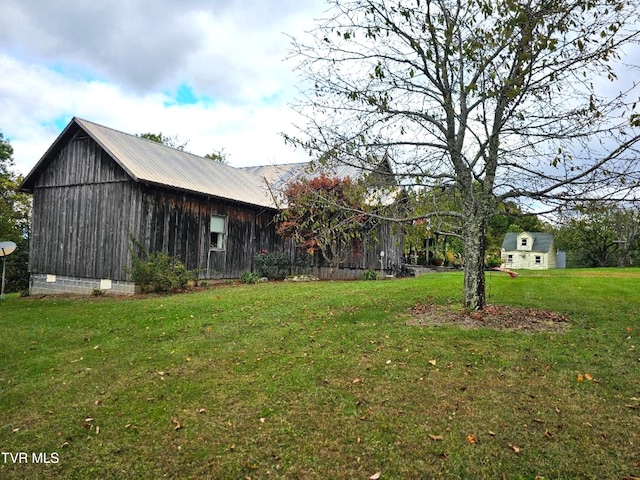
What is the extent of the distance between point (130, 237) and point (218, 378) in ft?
32.9

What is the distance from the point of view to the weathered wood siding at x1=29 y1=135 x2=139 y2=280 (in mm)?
13914

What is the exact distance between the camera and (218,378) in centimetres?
500

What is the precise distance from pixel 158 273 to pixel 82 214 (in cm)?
449

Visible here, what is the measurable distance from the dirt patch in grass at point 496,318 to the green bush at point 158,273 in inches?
320

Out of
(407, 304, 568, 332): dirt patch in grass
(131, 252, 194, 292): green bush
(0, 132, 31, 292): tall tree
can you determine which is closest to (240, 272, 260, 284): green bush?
(131, 252, 194, 292): green bush

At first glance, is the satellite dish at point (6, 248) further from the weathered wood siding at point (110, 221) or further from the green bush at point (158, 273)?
the green bush at point (158, 273)

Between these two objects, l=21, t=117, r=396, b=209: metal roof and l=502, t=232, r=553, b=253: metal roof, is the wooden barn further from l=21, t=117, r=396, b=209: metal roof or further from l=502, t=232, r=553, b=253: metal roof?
l=502, t=232, r=553, b=253: metal roof

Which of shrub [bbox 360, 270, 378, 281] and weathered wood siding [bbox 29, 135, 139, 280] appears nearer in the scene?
weathered wood siding [bbox 29, 135, 139, 280]

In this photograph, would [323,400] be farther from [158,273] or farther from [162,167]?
[162,167]

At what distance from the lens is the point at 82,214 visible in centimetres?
1490

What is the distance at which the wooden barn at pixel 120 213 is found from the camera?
45.2 feet

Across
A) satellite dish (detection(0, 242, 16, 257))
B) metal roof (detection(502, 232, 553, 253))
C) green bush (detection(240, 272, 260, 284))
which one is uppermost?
metal roof (detection(502, 232, 553, 253))

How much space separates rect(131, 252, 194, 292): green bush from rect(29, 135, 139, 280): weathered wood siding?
94 cm

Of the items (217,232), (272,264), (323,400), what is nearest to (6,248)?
(217,232)
